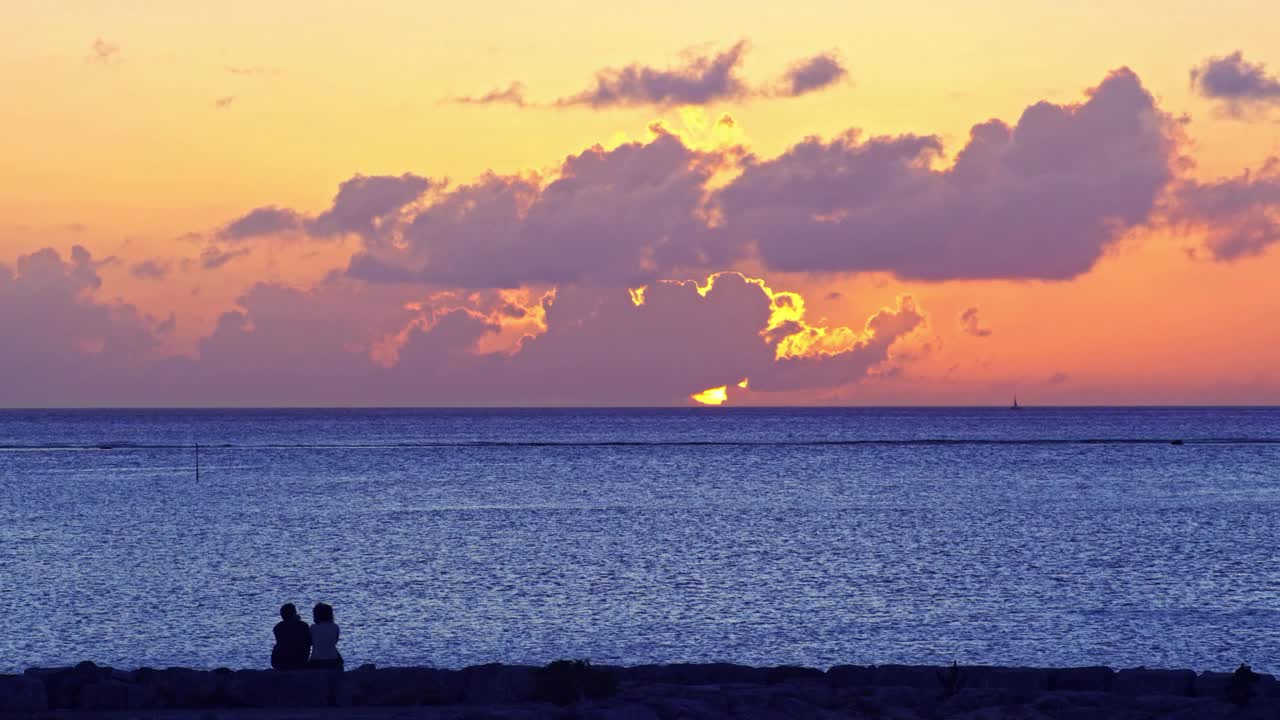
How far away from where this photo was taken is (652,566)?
145 ft

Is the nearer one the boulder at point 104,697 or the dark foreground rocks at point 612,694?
the dark foreground rocks at point 612,694

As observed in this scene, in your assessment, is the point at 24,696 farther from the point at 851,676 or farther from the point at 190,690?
the point at 851,676

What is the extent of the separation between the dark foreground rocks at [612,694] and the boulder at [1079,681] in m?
0.01

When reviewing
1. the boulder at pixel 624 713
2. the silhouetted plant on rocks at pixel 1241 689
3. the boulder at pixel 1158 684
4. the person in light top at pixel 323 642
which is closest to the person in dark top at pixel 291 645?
the person in light top at pixel 323 642

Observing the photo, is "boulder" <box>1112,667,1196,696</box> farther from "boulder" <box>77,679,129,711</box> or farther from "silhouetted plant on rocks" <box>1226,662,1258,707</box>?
"boulder" <box>77,679,129,711</box>

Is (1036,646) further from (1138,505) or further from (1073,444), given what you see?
(1073,444)

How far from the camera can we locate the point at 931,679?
17125 mm

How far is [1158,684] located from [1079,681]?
0.85m

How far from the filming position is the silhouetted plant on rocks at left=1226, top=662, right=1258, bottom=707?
15.5 meters

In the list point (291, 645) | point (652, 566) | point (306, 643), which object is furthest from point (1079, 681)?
point (652, 566)

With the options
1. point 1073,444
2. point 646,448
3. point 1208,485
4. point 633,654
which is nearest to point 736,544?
point 633,654

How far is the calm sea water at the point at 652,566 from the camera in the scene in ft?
99.5

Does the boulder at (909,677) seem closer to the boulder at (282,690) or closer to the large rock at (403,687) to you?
the large rock at (403,687)

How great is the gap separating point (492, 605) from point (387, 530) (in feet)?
73.0
